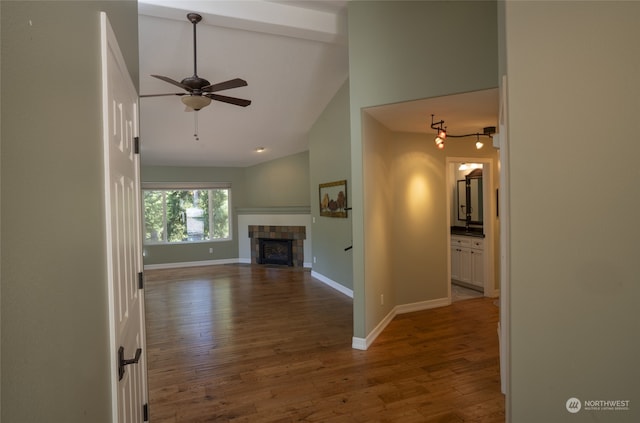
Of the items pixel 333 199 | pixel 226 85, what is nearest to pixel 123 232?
pixel 226 85

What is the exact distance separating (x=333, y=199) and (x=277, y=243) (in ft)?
9.70

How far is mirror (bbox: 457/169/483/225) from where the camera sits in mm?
5746

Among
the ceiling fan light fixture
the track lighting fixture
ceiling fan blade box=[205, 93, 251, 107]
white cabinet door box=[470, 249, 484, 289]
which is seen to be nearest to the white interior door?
the ceiling fan light fixture

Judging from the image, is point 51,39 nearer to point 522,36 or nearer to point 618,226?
point 522,36

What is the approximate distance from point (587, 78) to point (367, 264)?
2457mm

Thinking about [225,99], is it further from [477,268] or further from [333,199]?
[477,268]

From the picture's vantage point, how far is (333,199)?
5.84 m

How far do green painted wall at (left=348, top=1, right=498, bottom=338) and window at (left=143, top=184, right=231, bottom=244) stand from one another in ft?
19.5

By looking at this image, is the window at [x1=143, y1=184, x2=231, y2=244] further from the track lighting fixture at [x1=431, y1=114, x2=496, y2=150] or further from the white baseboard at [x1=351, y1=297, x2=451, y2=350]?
the track lighting fixture at [x1=431, y1=114, x2=496, y2=150]

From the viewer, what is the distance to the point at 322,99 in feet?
Answer: 18.6

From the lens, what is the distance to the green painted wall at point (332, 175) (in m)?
5.42

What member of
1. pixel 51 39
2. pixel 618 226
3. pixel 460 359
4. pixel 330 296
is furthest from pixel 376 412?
pixel 330 296

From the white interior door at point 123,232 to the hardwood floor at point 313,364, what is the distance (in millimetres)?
1031

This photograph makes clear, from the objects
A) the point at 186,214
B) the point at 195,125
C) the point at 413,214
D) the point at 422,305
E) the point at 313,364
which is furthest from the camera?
the point at 186,214
